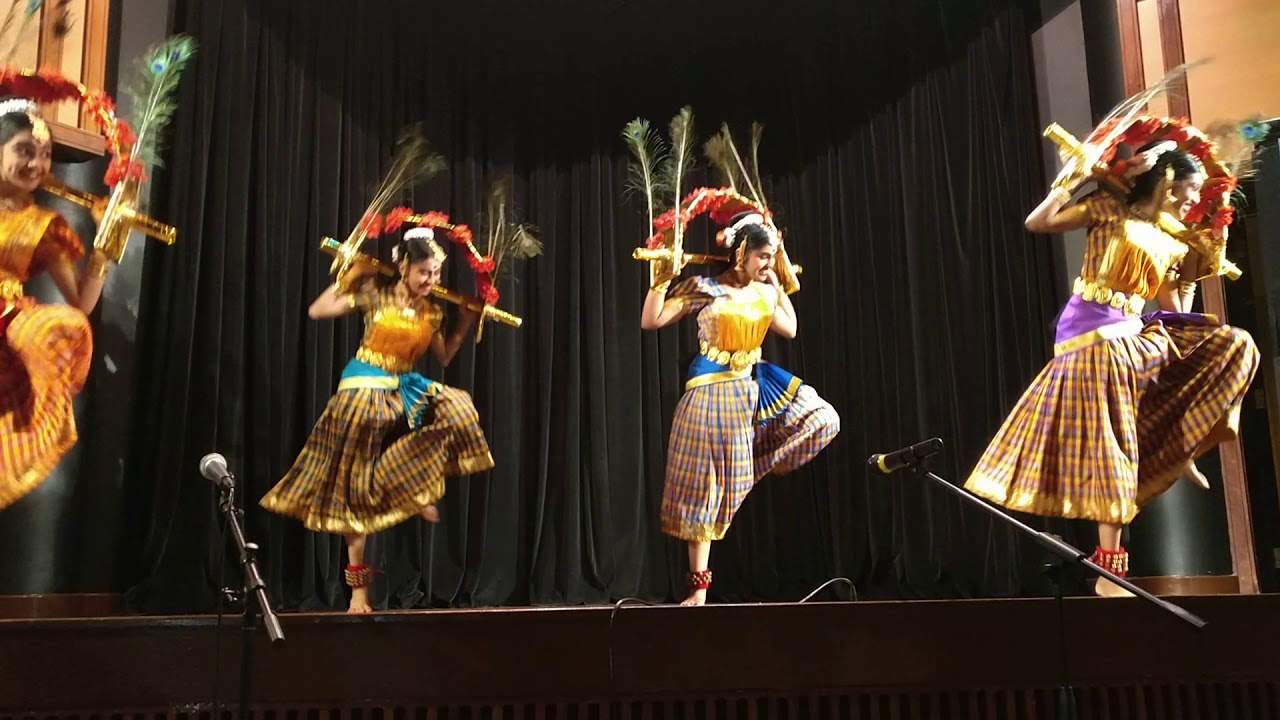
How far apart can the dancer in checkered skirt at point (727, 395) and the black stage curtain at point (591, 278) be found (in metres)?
1.07

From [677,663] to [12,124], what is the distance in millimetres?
2518

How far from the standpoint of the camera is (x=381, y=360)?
3.90 meters

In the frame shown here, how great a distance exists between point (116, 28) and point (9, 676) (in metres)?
2.79

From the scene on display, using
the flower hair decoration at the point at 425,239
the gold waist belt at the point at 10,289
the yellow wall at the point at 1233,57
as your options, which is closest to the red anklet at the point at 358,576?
the flower hair decoration at the point at 425,239

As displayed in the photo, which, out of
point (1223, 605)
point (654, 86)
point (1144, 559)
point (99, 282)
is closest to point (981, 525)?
point (1144, 559)

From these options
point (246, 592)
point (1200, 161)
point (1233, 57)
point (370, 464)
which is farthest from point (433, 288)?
point (1233, 57)

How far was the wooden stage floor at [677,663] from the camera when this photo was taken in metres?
2.70

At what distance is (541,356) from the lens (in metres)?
5.20

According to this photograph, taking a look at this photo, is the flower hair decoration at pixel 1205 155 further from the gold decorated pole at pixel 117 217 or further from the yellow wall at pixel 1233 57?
the gold decorated pole at pixel 117 217

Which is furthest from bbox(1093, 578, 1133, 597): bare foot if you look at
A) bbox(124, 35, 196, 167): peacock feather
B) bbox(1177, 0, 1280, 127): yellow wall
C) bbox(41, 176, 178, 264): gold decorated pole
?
bbox(124, 35, 196, 167): peacock feather

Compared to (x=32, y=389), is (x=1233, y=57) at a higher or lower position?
higher

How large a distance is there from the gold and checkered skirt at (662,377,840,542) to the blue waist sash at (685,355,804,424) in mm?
20

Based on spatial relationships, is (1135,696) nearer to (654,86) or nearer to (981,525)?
(981,525)

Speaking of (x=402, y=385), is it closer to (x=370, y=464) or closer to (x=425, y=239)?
(x=370, y=464)
